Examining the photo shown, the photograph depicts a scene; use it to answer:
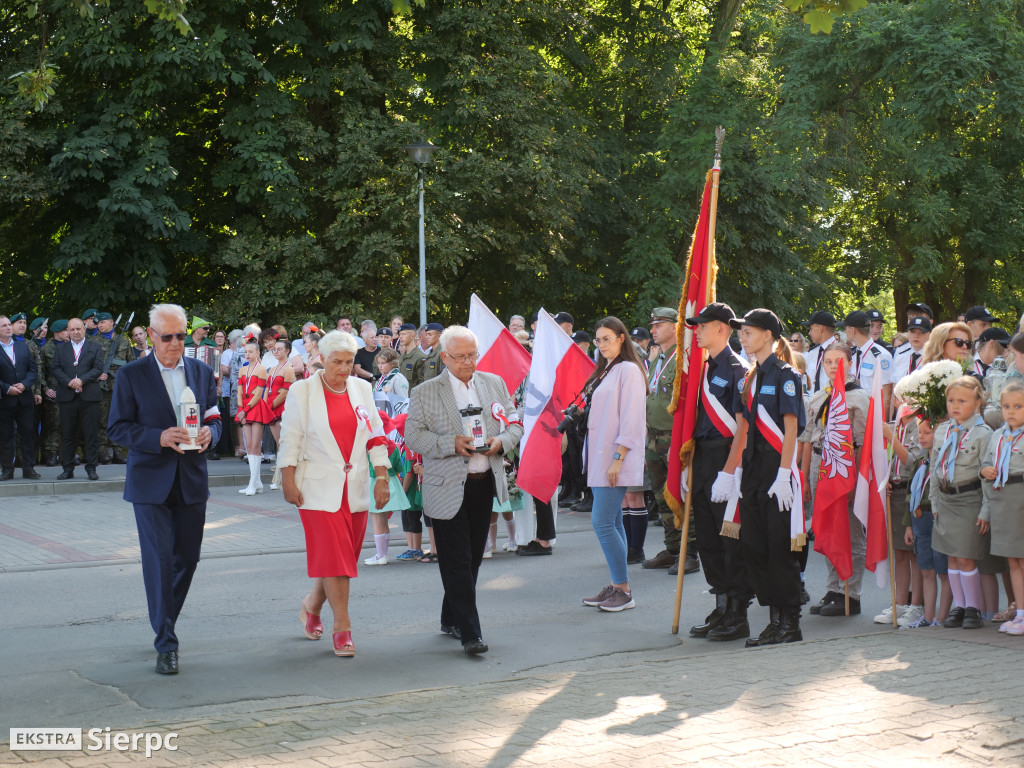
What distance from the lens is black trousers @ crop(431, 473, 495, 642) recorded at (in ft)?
23.4

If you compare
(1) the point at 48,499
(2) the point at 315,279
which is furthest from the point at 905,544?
(2) the point at 315,279

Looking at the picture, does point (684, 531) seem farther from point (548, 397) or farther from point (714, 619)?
point (548, 397)

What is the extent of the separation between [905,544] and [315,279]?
60.2 ft

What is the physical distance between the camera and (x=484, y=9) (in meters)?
26.2

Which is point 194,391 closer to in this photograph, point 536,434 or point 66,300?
point 536,434

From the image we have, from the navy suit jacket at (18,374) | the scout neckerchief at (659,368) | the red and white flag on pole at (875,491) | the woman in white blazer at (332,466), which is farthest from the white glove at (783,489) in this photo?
the navy suit jacket at (18,374)

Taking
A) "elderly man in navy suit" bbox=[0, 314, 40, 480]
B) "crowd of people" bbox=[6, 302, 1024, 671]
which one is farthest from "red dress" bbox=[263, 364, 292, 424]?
"crowd of people" bbox=[6, 302, 1024, 671]

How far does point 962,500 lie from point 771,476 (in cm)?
148

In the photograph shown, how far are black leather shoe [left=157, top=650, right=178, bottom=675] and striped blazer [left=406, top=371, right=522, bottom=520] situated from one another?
1695 mm

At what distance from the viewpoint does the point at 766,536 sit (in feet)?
24.0

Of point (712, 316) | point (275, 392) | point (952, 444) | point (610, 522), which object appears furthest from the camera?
point (275, 392)

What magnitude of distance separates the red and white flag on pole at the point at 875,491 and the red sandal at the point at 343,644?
357 cm

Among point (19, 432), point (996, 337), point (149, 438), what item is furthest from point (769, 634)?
point (19, 432)

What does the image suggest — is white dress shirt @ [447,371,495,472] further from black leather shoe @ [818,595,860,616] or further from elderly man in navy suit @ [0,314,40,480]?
elderly man in navy suit @ [0,314,40,480]
